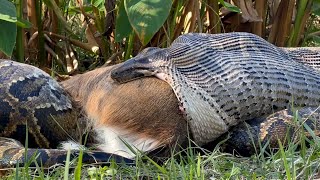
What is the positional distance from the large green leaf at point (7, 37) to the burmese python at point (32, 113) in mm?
321

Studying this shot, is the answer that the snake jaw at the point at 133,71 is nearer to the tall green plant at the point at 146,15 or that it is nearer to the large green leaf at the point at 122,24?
the tall green plant at the point at 146,15

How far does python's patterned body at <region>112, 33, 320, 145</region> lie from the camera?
3.21 meters

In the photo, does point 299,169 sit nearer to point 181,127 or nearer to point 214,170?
point 214,170

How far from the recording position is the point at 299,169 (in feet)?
7.80

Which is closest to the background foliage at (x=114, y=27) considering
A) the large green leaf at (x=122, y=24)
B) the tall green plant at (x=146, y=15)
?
the large green leaf at (x=122, y=24)

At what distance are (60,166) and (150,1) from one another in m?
1.28

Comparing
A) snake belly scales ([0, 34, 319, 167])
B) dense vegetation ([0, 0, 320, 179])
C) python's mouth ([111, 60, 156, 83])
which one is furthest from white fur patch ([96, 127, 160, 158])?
dense vegetation ([0, 0, 320, 179])

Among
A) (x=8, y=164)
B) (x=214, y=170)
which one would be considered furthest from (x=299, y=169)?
(x=8, y=164)

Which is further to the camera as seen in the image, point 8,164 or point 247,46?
point 247,46

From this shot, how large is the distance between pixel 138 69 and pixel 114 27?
1.56 m

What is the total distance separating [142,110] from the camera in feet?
10.2

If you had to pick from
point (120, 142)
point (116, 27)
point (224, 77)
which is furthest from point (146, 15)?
point (120, 142)

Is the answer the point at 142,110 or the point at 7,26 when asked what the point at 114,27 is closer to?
the point at 7,26

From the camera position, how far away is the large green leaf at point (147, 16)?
141 inches
